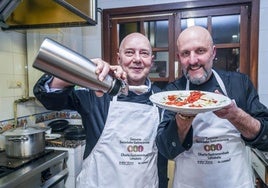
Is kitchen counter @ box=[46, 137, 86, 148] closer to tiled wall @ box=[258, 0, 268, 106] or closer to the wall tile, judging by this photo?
the wall tile

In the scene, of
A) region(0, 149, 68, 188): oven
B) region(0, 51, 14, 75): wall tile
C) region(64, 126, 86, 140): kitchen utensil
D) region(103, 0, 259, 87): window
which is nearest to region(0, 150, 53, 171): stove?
region(0, 149, 68, 188): oven

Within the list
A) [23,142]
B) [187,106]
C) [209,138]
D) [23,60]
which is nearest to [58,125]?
[23,60]

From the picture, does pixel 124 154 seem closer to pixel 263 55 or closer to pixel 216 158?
pixel 216 158

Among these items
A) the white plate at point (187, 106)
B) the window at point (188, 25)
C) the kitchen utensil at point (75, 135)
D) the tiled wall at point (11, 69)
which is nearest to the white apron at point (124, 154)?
the white plate at point (187, 106)

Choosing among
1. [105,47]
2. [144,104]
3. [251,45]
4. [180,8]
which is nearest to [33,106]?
[105,47]

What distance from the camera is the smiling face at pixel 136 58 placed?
1.12 m

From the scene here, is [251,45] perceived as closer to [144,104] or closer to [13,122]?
[144,104]

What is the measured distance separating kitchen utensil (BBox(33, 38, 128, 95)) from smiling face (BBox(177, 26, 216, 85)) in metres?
0.41

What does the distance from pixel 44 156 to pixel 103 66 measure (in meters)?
1.17

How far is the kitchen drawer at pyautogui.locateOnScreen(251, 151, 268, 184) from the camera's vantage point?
5.44 feet

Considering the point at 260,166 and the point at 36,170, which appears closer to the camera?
the point at 36,170

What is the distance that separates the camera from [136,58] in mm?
1117

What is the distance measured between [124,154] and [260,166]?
1.19 metres

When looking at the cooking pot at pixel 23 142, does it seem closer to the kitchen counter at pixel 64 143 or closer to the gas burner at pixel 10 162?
the gas burner at pixel 10 162
